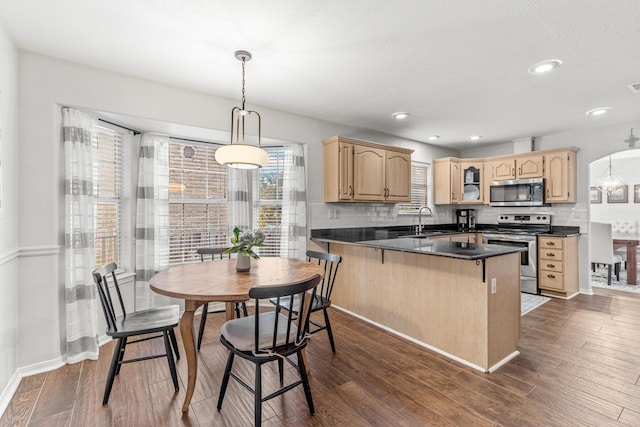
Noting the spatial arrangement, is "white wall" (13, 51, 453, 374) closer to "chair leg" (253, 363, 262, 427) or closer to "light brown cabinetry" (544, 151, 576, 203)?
"chair leg" (253, 363, 262, 427)

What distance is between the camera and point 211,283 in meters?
2.00

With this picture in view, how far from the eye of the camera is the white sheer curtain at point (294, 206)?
3824 mm

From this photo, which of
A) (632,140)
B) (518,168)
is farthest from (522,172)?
(632,140)

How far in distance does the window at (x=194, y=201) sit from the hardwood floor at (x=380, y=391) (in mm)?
1258

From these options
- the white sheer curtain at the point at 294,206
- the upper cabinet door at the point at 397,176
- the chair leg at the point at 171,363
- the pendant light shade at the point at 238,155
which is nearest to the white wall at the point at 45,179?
the chair leg at the point at 171,363

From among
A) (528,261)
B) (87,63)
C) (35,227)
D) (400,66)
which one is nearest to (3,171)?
(35,227)

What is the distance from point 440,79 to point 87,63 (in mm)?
3161

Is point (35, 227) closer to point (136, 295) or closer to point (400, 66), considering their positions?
point (136, 295)

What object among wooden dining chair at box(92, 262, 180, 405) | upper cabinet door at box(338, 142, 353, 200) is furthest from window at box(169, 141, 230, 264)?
upper cabinet door at box(338, 142, 353, 200)

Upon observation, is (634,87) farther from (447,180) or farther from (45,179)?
(45,179)

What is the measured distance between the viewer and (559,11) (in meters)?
1.89

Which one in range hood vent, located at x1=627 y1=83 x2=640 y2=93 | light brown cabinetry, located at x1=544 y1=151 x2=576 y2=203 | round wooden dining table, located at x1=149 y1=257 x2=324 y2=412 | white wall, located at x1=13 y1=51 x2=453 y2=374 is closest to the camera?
round wooden dining table, located at x1=149 y1=257 x2=324 y2=412

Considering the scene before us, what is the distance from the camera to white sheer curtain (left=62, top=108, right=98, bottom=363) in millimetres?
2463

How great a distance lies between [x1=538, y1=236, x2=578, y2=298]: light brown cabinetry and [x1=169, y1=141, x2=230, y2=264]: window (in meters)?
4.61
